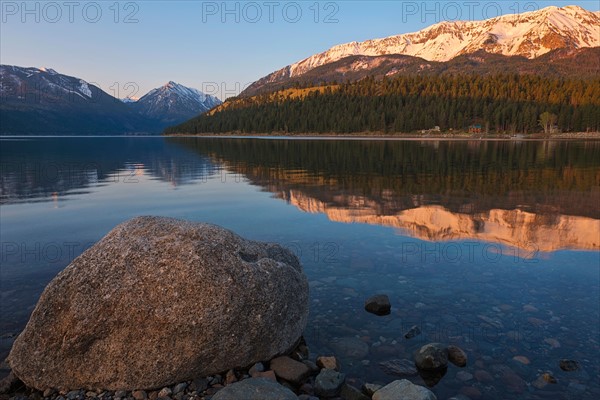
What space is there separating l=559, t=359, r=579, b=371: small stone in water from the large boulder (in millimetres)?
6333

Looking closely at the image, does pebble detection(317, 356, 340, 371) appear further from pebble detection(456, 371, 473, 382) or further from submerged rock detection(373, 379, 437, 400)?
pebble detection(456, 371, 473, 382)

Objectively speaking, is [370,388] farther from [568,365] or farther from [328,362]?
[568,365]

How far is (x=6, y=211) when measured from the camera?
24.1m

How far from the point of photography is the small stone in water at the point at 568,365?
828 cm

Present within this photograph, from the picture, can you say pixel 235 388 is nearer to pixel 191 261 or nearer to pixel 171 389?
pixel 171 389

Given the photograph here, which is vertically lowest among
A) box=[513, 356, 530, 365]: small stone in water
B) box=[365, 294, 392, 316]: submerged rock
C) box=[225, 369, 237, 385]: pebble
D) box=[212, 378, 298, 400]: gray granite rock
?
box=[225, 369, 237, 385]: pebble

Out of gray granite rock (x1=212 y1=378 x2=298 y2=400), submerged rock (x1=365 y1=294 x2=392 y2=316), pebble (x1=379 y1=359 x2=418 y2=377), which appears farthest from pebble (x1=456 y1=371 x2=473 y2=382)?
gray granite rock (x1=212 y1=378 x2=298 y2=400)

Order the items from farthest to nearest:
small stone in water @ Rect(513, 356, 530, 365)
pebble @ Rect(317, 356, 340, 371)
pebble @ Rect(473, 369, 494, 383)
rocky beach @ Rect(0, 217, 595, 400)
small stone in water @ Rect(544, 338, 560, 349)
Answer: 1. small stone in water @ Rect(544, 338, 560, 349)
2. small stone in water @ Rect(513, 356, 530, 365)
3. pebble @ Rect(317, 356, 340, 371)
4. pebble @ Rect(473, 369, 494, 383)
5. rocky beach @ Rect(0, 217, 595, 400)

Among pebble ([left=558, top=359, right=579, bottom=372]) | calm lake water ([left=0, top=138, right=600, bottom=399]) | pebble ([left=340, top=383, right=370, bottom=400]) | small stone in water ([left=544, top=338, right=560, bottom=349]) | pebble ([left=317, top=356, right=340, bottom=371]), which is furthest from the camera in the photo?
small stone in water ([left=544, top=338, right=560, bottom=349])

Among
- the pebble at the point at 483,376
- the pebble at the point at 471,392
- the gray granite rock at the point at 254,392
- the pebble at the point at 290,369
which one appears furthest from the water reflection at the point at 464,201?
the gray granite rock at the point at 254,392

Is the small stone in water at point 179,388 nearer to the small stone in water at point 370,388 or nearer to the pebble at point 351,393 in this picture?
the pebble at point 351,393

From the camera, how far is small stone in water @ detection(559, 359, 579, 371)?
828 cm

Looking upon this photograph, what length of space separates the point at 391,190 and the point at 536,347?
70.8 ft

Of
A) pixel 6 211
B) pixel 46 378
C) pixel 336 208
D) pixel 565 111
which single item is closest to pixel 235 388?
pixel 46 378
